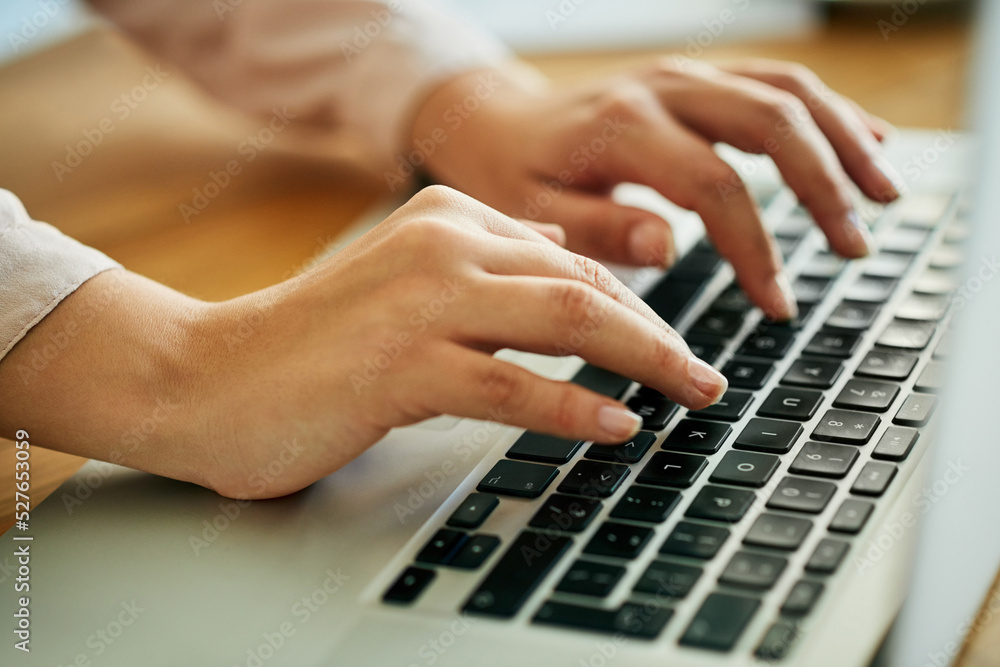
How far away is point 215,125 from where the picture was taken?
93 centimetres

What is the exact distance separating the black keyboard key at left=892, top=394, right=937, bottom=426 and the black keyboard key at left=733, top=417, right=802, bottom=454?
43mm

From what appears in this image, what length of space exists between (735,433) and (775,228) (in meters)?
0.26

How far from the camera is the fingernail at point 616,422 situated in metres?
0.39

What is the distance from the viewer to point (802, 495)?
14.4 inches

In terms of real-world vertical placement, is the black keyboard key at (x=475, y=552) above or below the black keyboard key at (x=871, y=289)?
below

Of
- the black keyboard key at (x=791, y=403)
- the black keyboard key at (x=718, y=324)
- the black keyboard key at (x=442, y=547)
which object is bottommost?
the black keyboard key at (x=718, y=324)

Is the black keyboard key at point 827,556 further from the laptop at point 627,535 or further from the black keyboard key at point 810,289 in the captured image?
the black keyboard key at point 810,289

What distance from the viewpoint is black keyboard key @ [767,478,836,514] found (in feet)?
1.18

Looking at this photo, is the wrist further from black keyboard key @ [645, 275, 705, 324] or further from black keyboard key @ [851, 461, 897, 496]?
black keyboard key @ [851, 461, 897, 496]

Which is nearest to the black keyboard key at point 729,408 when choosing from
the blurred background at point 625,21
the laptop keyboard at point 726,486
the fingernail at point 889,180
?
the laptop keyboard at point 726,486

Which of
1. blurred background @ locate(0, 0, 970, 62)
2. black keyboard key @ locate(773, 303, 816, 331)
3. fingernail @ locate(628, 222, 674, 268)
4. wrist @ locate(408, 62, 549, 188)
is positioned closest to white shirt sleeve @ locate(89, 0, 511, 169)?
wrist @ locate(408, 62, 549, 188)

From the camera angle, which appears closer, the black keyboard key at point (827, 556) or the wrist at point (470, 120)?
the black keyboard key at point (827, 556)

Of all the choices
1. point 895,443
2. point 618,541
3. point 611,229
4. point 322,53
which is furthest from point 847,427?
point 322,53

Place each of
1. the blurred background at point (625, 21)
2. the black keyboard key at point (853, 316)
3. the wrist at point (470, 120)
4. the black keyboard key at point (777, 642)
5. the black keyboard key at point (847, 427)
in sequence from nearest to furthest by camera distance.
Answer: the black keyboard key at point (777, 642), the black keyboard key at point (847, 427), the black keyboard key at point (853, 316), the wrist at point (470, 120), the blurred background at point (625, 21)
